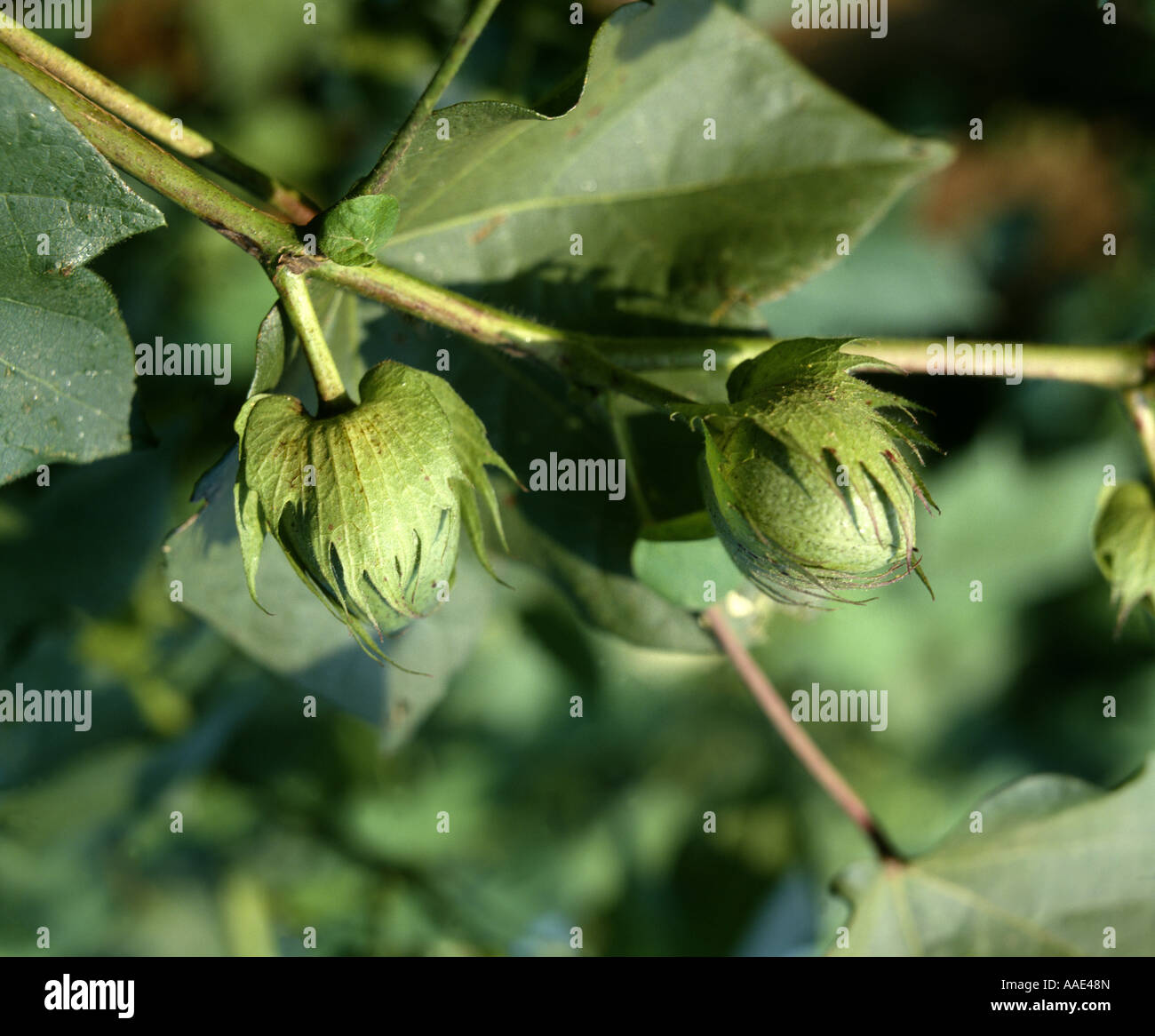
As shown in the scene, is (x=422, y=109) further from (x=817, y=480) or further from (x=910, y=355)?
(x=910, y=355)

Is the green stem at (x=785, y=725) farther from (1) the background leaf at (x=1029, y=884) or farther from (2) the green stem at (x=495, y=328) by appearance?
(2) the green stem at (x=495, y=328)

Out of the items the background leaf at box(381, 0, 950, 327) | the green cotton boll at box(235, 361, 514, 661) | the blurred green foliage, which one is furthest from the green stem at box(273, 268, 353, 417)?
the blurred green foliage

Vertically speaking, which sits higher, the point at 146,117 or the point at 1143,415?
the point at 146,117

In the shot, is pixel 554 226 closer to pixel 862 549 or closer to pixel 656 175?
pixel 656 175

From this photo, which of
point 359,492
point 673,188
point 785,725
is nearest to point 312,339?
point 359,492
